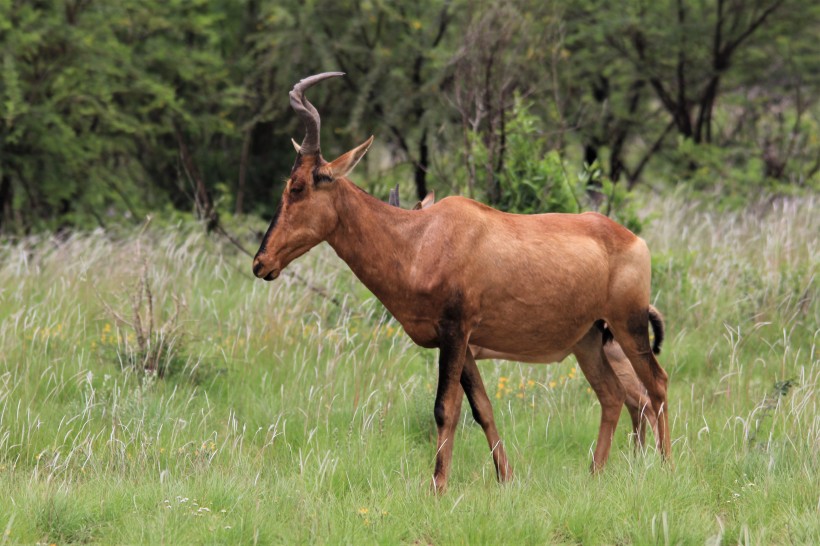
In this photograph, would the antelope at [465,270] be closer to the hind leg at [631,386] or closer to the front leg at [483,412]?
the front leg at [483,412]

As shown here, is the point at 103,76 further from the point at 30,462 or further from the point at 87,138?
the point at 30,462

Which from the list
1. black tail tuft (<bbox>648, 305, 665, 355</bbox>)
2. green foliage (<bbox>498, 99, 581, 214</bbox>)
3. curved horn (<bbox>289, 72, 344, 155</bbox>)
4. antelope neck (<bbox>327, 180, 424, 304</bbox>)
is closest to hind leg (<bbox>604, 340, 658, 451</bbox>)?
black tail tuft (<bbox>648, 305, 665, 355</bbox>)

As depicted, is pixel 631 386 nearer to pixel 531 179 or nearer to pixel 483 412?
pixel 483 412

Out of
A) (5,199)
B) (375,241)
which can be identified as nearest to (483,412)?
(375,241)

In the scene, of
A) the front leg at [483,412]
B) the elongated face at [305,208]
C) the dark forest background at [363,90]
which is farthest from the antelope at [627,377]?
the dark forest background at [363,90]

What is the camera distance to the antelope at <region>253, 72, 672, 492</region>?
17.7ft

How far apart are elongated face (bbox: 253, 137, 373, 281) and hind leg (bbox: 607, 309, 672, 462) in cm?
169

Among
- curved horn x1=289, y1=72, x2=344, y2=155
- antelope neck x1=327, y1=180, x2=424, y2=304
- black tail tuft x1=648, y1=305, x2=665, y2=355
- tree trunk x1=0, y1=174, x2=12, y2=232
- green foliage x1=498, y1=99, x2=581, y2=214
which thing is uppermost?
curved horn x1=289, y1=72, x2=344, y2=155

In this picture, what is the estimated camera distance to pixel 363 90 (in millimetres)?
13633

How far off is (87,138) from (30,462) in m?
7.70

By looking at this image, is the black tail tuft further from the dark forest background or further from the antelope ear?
the dark forest background

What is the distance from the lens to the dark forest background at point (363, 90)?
12320 mm

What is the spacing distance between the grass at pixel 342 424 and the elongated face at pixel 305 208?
1165mm

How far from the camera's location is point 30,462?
607 centimetres
